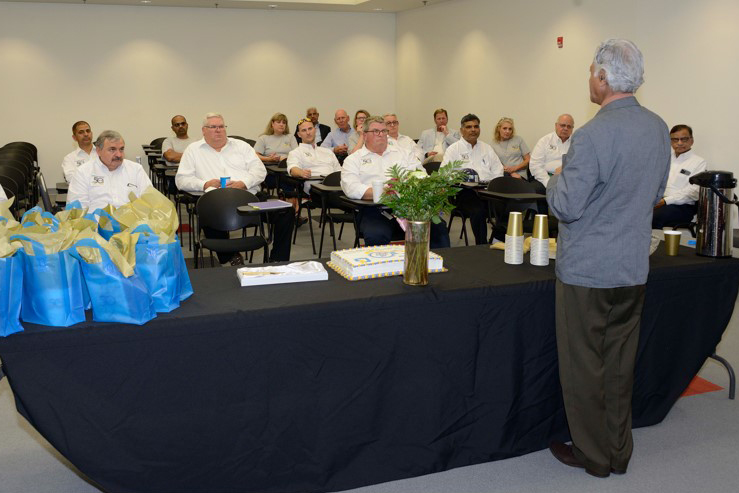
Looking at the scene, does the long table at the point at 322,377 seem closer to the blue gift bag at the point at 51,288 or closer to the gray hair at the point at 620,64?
the blue gift bag at the point at 51,288

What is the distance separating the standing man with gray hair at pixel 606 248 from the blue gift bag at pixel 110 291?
4.70 feet

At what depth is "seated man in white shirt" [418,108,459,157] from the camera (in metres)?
10.3

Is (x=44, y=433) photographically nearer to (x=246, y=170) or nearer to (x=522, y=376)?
(x=522, y=376)

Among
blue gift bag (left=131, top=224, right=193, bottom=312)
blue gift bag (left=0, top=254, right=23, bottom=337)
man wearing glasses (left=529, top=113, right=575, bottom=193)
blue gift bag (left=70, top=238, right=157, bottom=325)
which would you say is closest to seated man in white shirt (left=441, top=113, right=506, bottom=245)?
man wearing glasses (left=529, top=113, right=575, bottom=193)

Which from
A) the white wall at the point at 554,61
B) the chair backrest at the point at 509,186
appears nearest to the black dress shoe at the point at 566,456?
the chair backrest at the point at 509,186

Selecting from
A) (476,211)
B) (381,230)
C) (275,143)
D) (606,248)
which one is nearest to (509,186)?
(476,211)

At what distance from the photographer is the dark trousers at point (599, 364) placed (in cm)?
260

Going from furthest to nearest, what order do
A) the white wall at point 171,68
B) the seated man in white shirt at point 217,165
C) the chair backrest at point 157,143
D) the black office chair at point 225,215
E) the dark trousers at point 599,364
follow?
the white wall at point 171,68
the chair backrest at point 157,143
the seated man in white shirt at point 217,165
the black office chair at point 225,215
the dark trousers at point 599,364

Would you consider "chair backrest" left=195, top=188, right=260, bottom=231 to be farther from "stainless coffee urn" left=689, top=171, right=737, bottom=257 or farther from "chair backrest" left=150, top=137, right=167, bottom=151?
"chair backrest" left=150, top=137, right=167, bottom=151

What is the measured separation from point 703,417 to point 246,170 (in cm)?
414

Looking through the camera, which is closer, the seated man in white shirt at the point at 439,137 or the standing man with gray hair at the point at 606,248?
the standing man with gray hair at the point at 606,248

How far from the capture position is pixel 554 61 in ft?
29.8

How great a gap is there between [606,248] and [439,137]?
820 centimetres

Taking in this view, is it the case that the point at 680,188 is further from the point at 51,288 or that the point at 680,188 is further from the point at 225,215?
the point at 51,288
